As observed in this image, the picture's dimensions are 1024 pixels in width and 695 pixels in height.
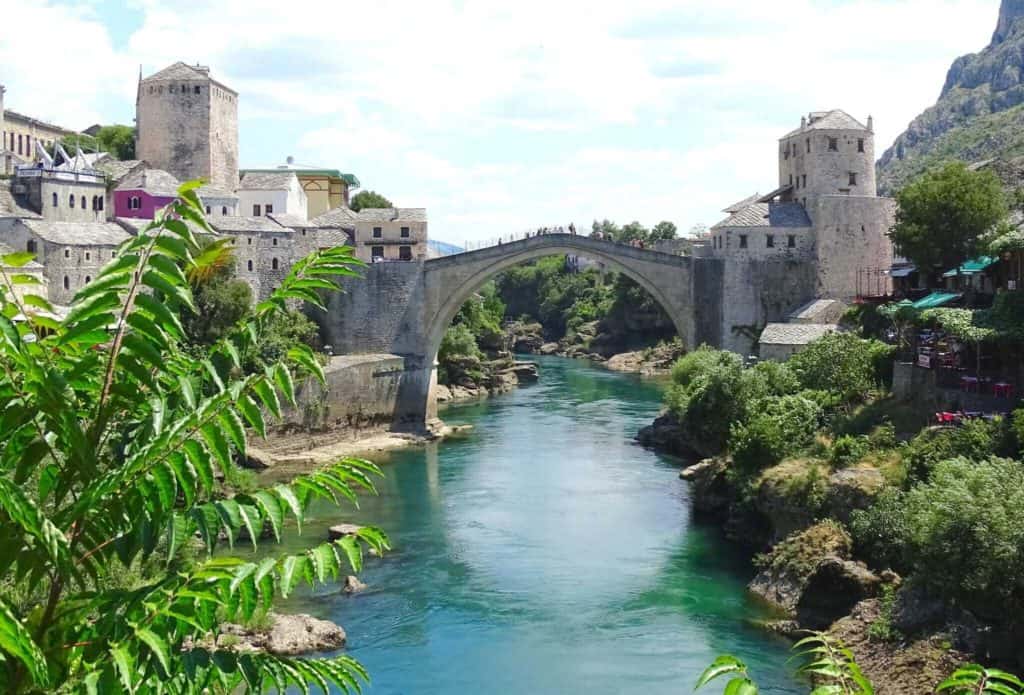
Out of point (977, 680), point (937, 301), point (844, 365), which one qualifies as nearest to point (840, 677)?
point (977, 680)

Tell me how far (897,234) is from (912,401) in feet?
30.3

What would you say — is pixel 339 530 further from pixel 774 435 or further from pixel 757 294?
pixel 757 294

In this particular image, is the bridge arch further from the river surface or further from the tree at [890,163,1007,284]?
the tree at [890,163,1007,284]

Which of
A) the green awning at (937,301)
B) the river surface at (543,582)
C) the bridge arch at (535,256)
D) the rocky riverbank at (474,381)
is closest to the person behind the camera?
the river surface at (543,582)

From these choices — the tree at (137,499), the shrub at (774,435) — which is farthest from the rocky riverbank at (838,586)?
the tree at (137,499)

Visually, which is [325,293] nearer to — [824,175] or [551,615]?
[824,175]

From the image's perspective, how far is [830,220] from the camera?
1630 inches

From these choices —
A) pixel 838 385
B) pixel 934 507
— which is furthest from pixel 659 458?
pixel 934 507

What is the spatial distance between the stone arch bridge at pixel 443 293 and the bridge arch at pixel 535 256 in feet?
0.11

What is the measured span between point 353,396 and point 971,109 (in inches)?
2948

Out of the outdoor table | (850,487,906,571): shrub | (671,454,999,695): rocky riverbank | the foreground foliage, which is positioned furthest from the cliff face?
the foreground foliage

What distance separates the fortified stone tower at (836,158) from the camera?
1645 inches

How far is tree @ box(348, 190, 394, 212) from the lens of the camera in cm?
6559

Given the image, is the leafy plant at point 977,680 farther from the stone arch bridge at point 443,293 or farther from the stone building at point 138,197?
the stone building at point 138,197
